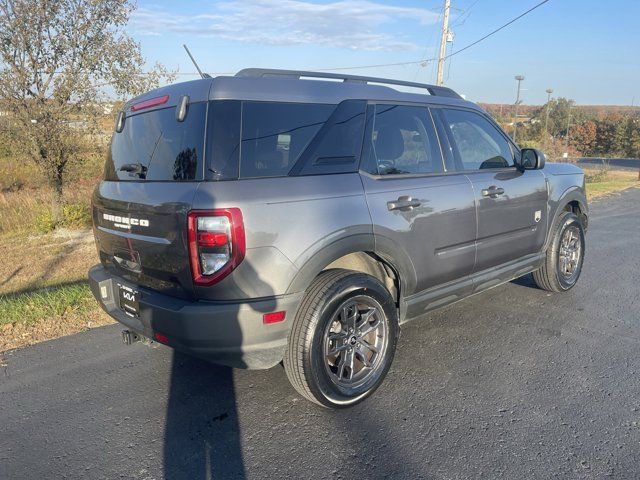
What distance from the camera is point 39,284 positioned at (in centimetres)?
589

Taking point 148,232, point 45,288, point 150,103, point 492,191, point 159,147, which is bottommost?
point 45,288

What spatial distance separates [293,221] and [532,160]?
280 centimetres

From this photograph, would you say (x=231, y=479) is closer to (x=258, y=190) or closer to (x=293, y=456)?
(x=293, y=456)

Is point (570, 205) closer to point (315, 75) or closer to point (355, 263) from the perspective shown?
point (355, 263)

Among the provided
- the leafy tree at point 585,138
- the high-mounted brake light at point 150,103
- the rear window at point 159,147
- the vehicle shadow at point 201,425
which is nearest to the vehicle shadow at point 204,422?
the vehicle shadow at point 201,425

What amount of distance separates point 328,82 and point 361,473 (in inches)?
92.2

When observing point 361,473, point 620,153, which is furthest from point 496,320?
point 620,153

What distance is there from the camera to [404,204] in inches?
130

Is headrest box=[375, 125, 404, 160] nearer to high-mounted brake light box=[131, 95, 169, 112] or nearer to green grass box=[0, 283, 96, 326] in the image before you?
high-mounted brake light box=[131, 95, 169, 112]

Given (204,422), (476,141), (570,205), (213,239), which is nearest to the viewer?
(213,239)

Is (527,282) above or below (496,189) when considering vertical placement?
below

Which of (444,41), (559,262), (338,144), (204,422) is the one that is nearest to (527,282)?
(559,262)

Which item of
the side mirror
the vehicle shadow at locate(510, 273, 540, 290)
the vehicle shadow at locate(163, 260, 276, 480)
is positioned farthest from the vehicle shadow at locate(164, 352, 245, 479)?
the vehicle shadow at locate(510, 273, 540, 290)

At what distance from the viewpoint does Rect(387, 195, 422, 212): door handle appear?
323cm
